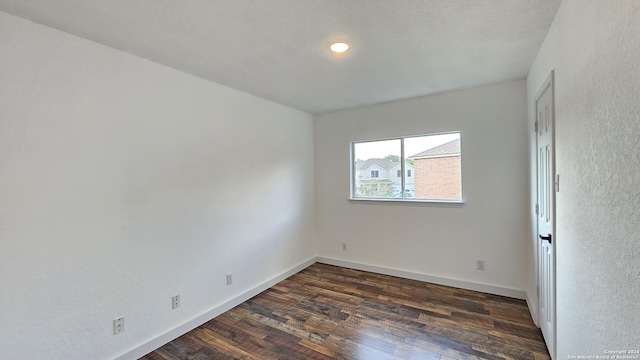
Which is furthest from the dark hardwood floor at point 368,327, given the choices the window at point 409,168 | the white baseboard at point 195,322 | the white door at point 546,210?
the window at point 409,168

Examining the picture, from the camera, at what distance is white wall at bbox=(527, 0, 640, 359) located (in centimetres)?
90

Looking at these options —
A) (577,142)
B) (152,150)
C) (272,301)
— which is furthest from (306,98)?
(577,142)

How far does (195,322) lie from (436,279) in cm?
282

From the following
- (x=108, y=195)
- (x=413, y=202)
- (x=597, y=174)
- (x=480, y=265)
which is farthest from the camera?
(x=413, y=202)

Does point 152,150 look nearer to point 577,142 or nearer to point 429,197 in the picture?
point 577,142

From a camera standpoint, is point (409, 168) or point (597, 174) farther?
point (409, 168)

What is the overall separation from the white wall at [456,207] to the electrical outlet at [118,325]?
2.80 m

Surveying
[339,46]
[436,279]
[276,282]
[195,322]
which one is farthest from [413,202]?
[195,322]

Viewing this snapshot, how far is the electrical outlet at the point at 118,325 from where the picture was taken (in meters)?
2.03

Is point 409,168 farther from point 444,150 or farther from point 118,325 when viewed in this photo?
point 118,325

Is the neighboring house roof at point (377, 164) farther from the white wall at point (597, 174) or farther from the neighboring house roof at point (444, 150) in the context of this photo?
the white wall at point (597, 174)

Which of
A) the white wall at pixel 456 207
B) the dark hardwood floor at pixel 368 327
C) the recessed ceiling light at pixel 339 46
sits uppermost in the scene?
the recessed ceiling light at pixel 339 46

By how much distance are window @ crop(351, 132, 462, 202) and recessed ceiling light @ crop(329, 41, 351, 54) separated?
187 centimetres

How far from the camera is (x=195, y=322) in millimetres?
2566
